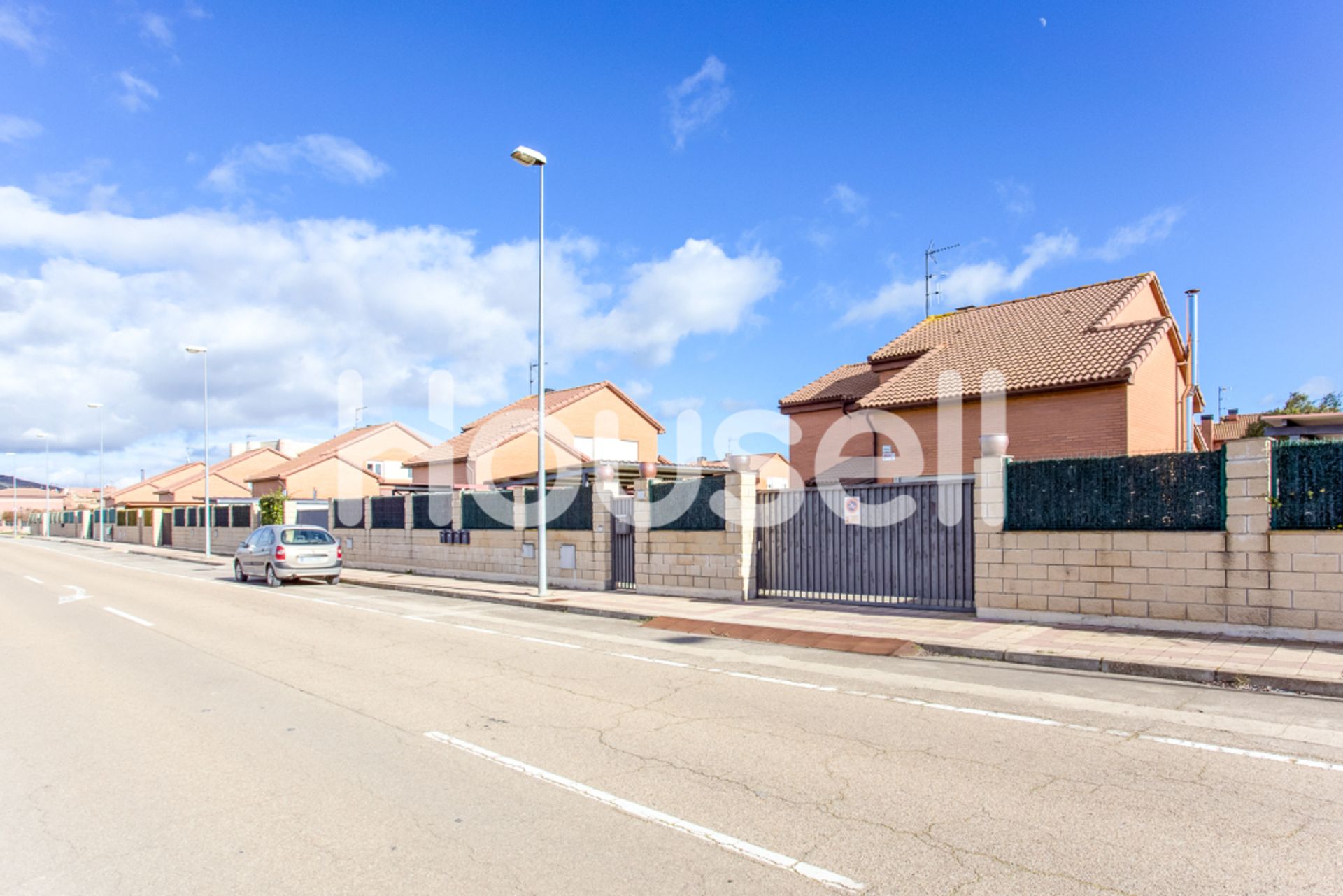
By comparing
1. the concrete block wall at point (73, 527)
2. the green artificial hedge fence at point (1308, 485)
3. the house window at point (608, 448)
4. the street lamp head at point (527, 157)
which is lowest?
the concrete block wall at point (73, 527)

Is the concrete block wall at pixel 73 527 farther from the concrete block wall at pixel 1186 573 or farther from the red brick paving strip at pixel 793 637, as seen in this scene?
the concrete block wall at pixel 1186 573

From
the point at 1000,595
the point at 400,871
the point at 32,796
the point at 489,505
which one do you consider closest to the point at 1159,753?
the point at 400,871

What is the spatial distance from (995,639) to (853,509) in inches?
157

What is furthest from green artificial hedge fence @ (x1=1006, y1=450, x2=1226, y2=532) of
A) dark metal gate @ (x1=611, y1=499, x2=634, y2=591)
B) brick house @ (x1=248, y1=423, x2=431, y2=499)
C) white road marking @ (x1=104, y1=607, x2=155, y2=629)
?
brick house @ (x1=248, y1=423, x2=431, y2=499)

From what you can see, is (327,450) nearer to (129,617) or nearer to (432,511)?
(432,511)

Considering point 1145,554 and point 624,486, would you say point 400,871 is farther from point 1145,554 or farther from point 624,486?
point 624,486

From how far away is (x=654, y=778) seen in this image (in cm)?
528

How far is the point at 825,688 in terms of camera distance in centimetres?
800

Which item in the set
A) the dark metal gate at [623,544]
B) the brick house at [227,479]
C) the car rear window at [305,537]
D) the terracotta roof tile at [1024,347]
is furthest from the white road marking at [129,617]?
the brick house at [227,479]

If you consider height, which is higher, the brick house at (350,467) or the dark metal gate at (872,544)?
the brick house at (350,467)

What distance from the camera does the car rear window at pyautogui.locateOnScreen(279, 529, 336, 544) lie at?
837 inches

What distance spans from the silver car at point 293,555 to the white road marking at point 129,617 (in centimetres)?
508

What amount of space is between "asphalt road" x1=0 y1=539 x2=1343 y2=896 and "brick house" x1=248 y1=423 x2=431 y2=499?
42922 millimetres

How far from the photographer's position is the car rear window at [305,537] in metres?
21.2
